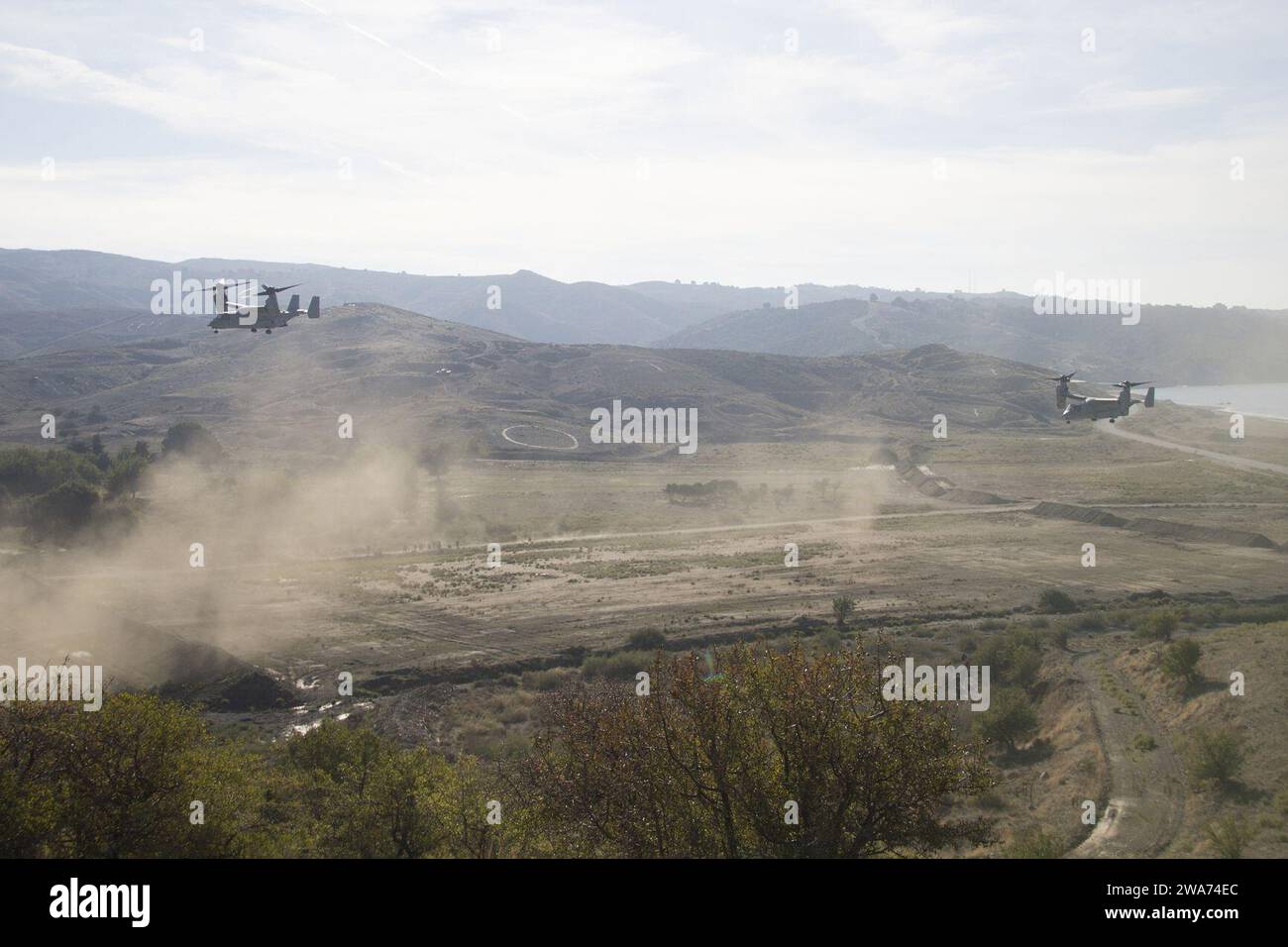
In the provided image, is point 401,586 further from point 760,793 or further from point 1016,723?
point 760,793

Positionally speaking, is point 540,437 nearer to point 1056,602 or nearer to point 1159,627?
point 1056,602

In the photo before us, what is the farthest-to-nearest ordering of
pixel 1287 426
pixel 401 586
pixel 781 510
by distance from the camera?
pixel 1287 426 → pixel 781 510 → pixel 401 586

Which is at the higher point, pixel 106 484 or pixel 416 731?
pixel 106 484

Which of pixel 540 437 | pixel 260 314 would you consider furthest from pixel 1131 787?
pixel 540 437

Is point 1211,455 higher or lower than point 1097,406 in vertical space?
lower

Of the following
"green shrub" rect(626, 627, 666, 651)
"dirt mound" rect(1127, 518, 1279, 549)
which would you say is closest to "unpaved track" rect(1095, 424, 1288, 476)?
"dirt mound" rect(1127, 518, 1279, 549)
